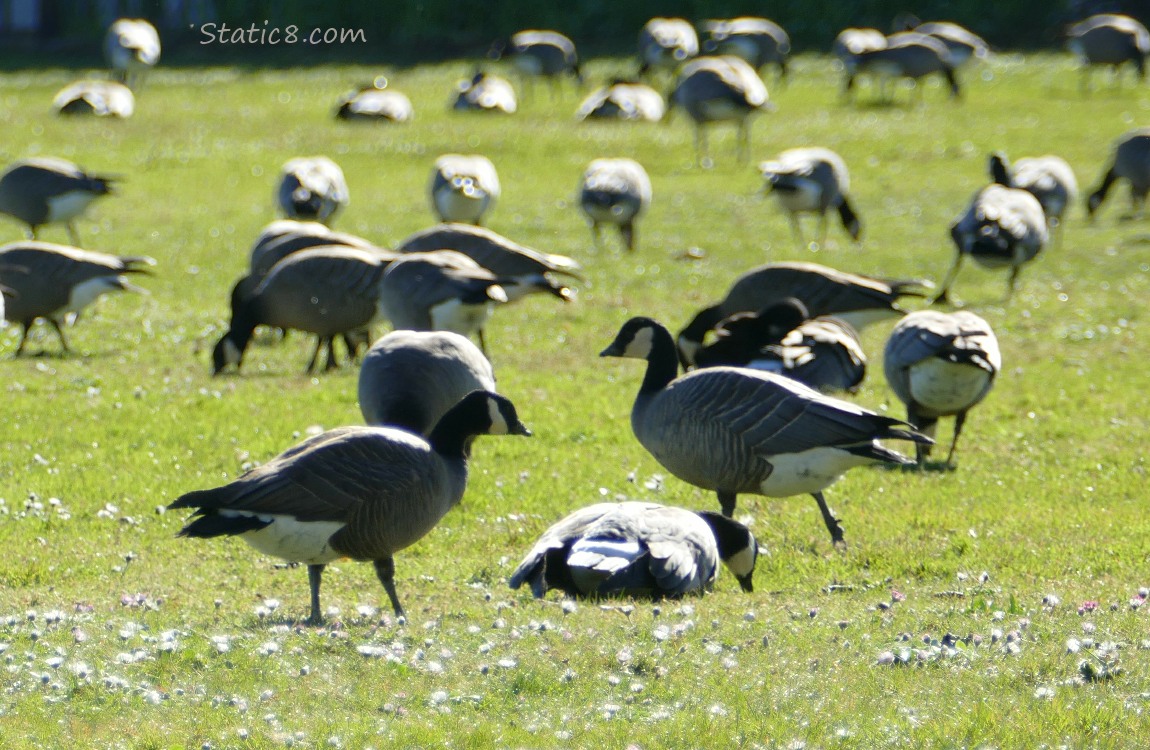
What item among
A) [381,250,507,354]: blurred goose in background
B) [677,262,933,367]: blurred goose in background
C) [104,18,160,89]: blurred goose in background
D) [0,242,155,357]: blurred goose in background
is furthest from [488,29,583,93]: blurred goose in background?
[381,250,507,354]: blurred goose in background

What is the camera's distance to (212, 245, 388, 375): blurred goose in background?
1457 cm

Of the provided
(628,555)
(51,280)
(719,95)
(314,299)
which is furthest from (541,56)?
(628,555)

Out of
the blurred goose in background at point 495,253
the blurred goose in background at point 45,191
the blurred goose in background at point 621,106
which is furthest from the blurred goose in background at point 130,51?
the blurred goose in background at point 495,253

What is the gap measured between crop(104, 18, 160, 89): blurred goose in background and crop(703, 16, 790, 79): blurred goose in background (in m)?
16.3

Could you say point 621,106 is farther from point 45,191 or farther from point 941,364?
point 941,364

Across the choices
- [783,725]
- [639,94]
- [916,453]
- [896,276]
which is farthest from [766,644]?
[639,94]

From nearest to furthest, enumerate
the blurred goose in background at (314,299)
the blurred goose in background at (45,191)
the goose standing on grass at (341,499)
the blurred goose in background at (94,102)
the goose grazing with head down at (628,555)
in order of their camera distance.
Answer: the goose standing on grass at (341,499)
the goose grazing with head down at (628,555)
the blurred goose in background at (314,299)
the blurred goose in background at (45,191)
the blurred goose in background at (94,102)

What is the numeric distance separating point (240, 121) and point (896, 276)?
801 inches

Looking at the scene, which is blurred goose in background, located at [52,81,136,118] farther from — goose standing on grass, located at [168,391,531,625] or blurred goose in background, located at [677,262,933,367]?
goose standing on grass, located at [168,391,531,625]

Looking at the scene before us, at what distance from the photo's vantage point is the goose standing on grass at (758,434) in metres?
9.20

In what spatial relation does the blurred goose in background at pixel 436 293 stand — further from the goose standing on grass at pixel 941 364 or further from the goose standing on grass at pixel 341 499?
the goose standing on grass at pixel 341 499

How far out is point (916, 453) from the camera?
12.3 metres

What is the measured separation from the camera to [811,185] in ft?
73.7

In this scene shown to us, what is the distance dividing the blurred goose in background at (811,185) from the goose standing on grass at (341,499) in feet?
48.1
